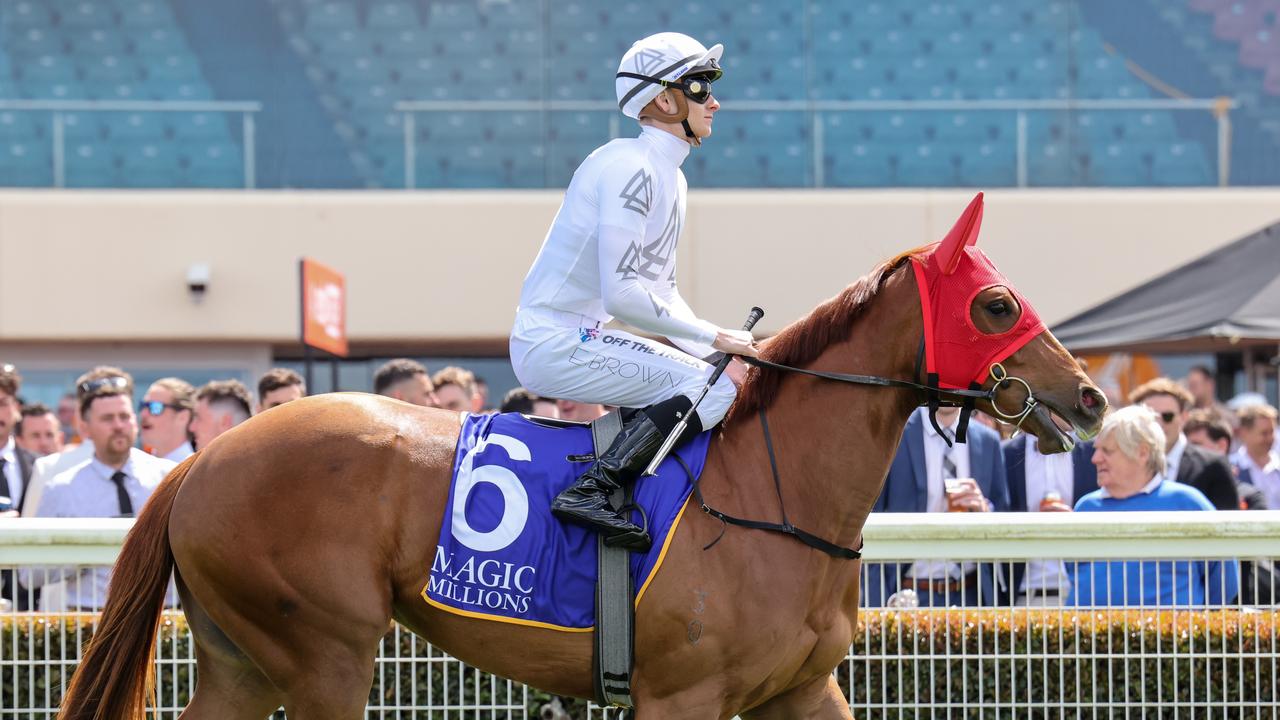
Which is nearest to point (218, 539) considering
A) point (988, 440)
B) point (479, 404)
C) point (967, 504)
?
point (967, 504)

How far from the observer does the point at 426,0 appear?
1369 cm

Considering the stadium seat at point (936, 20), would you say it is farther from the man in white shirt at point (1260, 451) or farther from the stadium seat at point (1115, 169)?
the man in white shirt at point (1260, 451)

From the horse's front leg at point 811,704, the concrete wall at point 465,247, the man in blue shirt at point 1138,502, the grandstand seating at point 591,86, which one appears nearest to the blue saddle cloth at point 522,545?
the horse's front leg at point 811,704

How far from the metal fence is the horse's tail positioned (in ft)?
1.75

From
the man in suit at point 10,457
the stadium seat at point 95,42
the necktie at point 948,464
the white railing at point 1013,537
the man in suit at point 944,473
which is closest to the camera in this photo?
the white railing at point 1013,537

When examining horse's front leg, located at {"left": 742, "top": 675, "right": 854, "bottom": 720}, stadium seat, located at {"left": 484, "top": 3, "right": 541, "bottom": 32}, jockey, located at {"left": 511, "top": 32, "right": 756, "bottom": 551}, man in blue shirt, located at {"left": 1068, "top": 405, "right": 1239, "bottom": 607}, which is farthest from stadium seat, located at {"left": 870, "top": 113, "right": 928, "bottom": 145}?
horse's front leg, located at {"left": 742, "top": 675, "right": 854, "bottom": 720}

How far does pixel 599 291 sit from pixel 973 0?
10982 millimetres

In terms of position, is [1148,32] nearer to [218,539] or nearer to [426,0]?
[426,0]

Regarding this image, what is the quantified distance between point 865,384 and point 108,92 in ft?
38.0

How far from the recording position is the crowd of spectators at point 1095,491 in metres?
4.18

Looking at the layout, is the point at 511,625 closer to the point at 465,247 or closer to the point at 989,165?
the point at 465,247

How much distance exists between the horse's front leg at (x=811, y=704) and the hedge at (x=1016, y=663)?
1.80ft

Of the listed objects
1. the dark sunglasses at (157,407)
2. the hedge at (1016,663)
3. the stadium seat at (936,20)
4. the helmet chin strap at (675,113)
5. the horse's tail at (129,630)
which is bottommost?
Result: the hedge at (1016,663)

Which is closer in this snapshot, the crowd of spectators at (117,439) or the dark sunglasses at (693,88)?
the dark sunglasses at (693,88)
